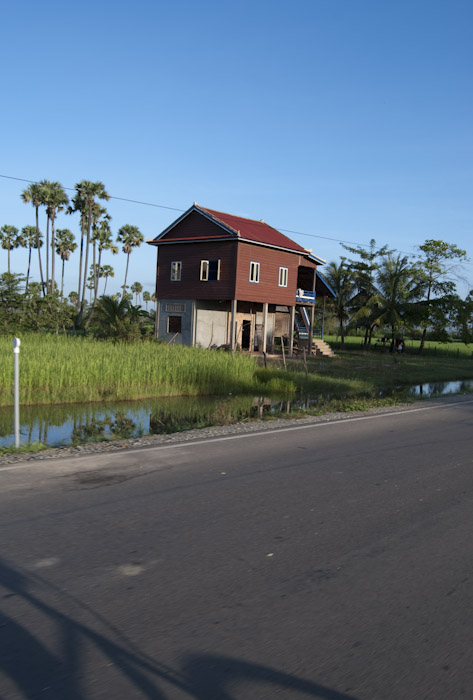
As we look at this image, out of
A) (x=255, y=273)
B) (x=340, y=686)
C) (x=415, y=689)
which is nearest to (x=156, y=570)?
(x=340, y=686)

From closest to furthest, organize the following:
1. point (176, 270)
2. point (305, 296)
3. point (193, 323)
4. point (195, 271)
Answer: point (195, 271) < point (193, 323) < point (176, 270) < point (305, 296)

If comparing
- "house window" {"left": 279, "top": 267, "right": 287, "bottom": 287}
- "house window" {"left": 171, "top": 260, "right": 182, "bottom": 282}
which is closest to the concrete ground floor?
"house window" {"left": 171, "top": 260, "right": 182, "bottom": 282}

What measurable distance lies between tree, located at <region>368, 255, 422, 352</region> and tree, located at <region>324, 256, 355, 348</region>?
2717mm

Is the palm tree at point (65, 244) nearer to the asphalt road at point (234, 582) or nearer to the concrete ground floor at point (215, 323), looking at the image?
the concrete ground floor at point (215, 323)

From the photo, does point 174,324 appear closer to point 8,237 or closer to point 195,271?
point 195,271

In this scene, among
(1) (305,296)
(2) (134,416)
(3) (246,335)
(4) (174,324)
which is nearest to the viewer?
(2) (134,416)

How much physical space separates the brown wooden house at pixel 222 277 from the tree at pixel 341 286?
821cm

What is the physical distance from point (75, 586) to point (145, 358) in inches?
697

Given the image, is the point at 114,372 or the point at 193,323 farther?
the point at 193,323

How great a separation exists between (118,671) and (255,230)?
34424 millimetres

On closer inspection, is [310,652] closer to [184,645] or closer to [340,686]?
[340,686]

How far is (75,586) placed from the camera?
13.7 feet

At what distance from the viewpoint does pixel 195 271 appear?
35031mm

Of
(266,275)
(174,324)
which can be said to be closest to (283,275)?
(266,275)
